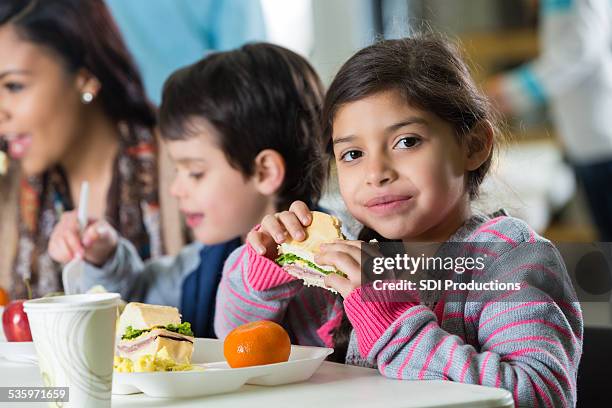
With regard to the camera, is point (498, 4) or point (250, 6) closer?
point (250, 6)

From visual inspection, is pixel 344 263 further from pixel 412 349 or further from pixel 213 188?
pixel 213 188

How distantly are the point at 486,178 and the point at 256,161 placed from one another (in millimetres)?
501

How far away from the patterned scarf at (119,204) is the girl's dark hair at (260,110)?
0.49 meters

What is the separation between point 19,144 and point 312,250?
1.28 m

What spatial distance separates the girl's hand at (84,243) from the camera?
189cm

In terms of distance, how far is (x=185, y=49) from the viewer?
7.36ft

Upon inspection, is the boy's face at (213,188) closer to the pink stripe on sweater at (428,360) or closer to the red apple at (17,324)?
the red apple at (17,324)

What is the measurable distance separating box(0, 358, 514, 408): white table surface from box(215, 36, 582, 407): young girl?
0.14 ft

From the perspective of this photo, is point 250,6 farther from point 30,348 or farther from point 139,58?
point 30,348

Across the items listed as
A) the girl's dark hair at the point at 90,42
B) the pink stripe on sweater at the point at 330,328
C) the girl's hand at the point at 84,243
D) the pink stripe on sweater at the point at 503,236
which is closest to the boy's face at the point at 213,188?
the girl's hand at the point at 84,243

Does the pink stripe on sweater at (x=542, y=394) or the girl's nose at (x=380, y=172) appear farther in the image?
the girl's nose at (x=380, y=172)

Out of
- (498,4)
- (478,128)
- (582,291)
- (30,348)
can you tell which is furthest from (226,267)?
(498,4)

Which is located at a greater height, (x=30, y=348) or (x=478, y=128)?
(x=478, y=128)

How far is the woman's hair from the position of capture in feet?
3.92
